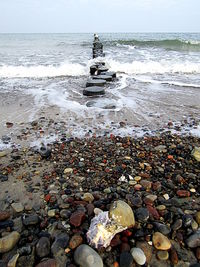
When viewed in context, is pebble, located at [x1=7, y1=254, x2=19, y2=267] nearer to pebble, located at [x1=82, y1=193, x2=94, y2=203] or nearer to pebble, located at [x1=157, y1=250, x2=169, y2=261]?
pebble, located at [x1=82, y1=193, x2=94, y2=203]

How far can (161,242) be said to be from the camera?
65.8 inches

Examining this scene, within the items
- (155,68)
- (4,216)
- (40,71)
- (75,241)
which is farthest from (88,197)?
(155,68)

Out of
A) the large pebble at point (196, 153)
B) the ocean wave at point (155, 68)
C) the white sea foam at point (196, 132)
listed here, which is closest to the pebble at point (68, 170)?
the large pebble at point (196, 153)

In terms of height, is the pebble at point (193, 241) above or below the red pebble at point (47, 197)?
above

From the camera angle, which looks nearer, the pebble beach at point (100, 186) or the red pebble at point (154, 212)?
the pebble beach at point (100, 186)

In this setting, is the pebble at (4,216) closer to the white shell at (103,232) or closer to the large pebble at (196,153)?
the white shell at (103,232)

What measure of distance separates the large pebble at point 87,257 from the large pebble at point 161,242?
44 cm

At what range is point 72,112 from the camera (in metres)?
4.78

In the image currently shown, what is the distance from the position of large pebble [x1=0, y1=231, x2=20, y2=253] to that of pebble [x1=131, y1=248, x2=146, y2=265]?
87cm

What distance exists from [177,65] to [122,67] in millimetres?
2605

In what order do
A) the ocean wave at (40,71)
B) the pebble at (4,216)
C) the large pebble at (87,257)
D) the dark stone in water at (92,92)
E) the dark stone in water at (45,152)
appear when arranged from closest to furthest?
the large pebble at (87,257)
the pebble at (4,216)
the dark stone in water at (45,152)
the dark stone in water at (92,92)
the ocean wave at (40,71)

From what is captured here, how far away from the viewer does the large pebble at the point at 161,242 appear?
1.65 metres

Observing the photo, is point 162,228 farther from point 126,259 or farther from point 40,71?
point 40,71

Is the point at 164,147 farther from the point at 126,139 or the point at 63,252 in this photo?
the point at 63,252
